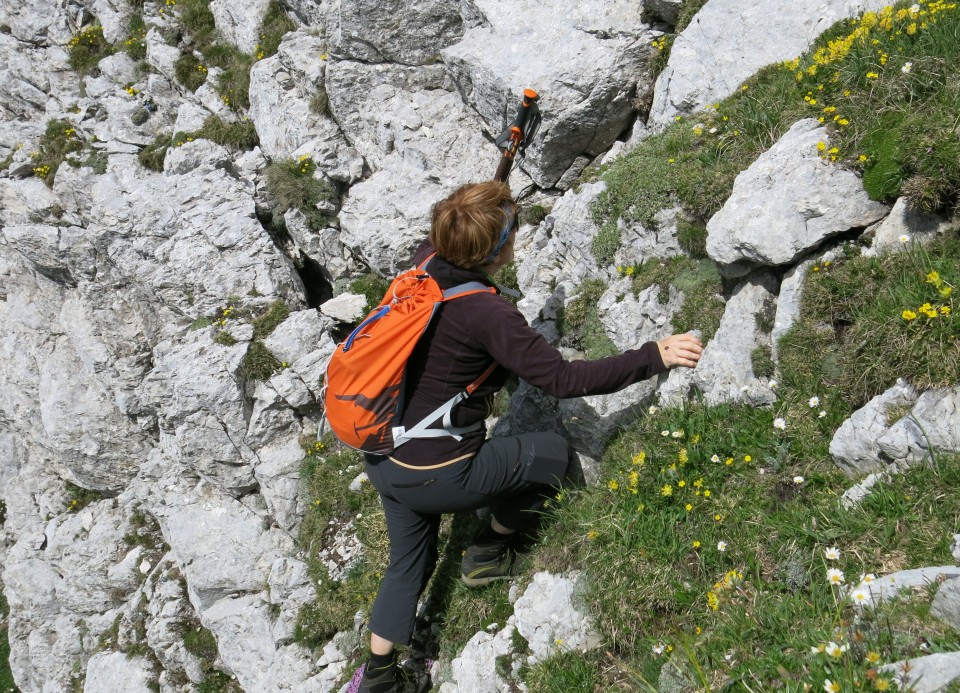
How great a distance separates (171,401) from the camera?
32.9 feet

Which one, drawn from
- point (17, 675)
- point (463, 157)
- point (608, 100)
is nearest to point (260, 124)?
point (463, 157)

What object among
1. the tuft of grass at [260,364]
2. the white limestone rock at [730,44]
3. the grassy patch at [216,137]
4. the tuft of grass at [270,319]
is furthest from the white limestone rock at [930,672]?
the grassy patch at [216,137]

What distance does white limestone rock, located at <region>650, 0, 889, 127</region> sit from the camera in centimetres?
669

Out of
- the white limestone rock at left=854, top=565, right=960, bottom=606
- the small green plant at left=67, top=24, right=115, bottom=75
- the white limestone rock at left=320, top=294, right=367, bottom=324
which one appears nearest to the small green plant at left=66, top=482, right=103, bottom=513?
the white limestone rock at left=320, top=294, right=367, bottom=324

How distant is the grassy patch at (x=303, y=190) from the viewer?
10562mm

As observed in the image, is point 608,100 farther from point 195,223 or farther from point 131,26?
point 131,26

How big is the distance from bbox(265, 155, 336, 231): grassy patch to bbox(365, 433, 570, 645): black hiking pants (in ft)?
21.5

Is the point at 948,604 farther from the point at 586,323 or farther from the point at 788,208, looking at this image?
the point at 586,323

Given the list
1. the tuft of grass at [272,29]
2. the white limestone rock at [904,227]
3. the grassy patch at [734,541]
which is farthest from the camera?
the tuft of grass at [272,29]

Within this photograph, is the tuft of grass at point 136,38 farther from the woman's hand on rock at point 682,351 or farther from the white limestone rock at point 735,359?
the woman's hand on rock at point 682,351

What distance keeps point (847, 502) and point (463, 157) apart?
726cm

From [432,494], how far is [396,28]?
8.31 metres

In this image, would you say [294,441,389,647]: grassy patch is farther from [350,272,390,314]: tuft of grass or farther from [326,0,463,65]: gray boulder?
[326,0,463,65]: gray boulder

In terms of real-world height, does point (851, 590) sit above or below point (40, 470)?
above
